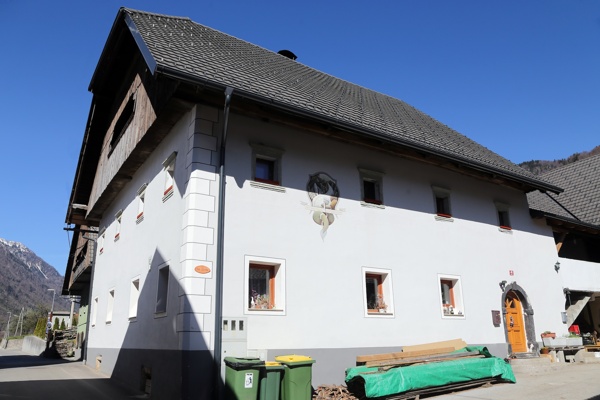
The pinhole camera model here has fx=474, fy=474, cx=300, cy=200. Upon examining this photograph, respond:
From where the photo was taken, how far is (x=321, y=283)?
11.2 metres

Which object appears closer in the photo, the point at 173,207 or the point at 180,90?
the point at 180,90

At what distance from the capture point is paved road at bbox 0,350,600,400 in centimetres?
1009

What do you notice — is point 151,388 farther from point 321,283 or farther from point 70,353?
point 70,353

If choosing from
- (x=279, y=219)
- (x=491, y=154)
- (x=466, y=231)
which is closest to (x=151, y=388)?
(x=279, y=219)

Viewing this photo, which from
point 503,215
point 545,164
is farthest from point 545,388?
point 545,164

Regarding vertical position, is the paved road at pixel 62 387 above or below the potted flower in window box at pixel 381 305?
below

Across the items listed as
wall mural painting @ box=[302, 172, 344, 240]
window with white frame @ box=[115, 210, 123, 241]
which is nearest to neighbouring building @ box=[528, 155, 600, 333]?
wall mural painting @ box=[302, 172, 344, 240]

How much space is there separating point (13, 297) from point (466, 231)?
162m

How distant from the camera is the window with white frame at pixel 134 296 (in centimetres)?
1316

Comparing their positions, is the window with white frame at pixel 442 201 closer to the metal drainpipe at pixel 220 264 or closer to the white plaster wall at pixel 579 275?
the white plaster wall at pixel 579 275

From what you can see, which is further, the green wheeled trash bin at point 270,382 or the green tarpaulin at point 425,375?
the green tarpaulin at point 425,375

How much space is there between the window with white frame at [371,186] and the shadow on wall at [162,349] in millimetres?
5560

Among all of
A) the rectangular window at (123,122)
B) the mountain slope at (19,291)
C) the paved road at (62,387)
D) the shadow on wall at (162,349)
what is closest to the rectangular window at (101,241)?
the rectangular window at (123,122)

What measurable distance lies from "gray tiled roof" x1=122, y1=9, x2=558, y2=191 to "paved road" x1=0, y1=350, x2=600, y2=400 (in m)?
6.19
